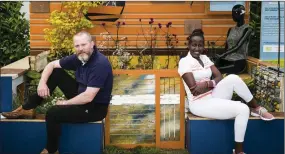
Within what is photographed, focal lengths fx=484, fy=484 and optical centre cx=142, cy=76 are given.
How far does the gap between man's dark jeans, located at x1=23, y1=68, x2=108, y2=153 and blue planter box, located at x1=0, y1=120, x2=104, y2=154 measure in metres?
0.18

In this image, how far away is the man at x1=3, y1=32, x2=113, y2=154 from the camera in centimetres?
493

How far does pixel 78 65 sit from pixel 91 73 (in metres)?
0.36

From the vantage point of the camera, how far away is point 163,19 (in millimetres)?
8047

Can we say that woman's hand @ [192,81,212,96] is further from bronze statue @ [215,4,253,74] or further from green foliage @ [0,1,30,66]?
green foliage @ [0,1,30,66]

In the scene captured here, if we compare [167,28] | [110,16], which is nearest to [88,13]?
[110,16]

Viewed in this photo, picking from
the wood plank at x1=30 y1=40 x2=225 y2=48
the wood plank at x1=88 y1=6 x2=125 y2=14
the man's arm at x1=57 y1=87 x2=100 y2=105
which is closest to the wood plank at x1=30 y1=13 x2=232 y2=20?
the wood plank at x1=88 y1=6 x2=125 y2=14

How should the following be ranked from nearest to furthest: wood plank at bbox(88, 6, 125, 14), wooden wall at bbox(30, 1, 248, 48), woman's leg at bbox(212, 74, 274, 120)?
woman's leg at bbox(212, 74, 274, 120) → wood plank at bbox(88, 6, 125, 14) → wooden wall at bbox(30, 1, 248, 48)

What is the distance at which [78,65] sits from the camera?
206 inches

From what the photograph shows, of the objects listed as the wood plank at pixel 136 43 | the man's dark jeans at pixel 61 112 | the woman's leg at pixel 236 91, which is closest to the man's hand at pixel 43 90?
the man's dark jeans at pixel 61 112

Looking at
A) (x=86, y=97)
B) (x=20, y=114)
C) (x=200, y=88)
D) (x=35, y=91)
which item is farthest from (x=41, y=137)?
(x=200, y=88)

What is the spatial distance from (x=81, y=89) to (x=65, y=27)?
251cm

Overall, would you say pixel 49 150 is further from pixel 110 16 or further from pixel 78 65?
pixel 110 16

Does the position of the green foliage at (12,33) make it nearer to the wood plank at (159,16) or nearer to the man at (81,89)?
the wood plank at (159,16)

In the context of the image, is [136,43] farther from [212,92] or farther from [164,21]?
[212,92]
